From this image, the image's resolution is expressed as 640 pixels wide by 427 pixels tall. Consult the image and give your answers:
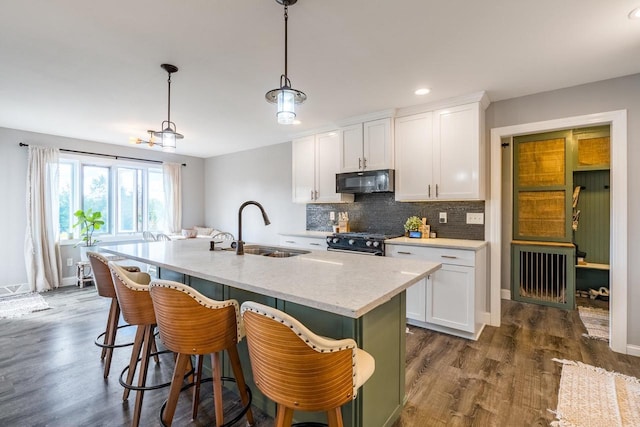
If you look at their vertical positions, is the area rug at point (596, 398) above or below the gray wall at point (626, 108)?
below

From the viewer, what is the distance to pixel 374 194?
419cm

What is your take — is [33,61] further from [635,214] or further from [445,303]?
[635,214]

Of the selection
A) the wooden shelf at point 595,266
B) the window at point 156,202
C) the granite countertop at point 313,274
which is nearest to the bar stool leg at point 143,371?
the granite countertop at point 313,274

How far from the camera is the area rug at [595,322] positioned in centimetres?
299

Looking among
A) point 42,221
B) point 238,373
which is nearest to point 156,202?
point 42,221

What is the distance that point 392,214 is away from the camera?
4.02m

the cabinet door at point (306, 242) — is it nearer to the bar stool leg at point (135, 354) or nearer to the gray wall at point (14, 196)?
the bar stool leg at point (135, 354)

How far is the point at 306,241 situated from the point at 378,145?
1.66 meters

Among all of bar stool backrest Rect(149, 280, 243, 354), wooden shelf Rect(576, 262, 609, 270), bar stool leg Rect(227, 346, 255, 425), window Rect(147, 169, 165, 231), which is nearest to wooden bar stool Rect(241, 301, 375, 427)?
bar stool backrest Rect(149, 280, 243, 354)

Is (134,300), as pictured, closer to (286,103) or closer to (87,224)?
(286,103)

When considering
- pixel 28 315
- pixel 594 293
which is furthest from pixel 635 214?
pixel 28 315

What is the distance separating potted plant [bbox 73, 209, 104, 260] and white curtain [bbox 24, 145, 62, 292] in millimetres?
315

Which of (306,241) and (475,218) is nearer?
(475,218)

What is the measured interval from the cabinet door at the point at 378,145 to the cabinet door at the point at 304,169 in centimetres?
95
